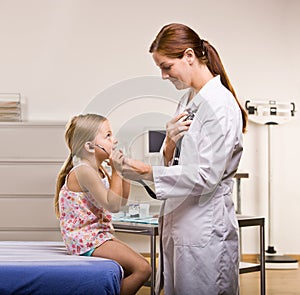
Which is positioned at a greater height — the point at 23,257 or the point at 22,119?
the point at 22,119

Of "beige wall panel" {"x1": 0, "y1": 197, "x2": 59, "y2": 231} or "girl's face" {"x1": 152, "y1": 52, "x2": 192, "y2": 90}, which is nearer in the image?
"girl's face" {"x1": 152, "y1": 52, "x2": 192, "y2": 90}

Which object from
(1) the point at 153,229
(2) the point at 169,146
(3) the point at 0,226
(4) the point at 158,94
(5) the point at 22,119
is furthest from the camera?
(5) the point at 22,119

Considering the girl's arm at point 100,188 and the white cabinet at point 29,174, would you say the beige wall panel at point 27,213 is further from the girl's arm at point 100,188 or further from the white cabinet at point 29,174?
the girl's arm at point 100,188

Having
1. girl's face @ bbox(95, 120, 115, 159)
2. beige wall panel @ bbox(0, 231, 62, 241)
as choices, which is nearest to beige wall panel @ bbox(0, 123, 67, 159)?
beige wall panel @ bbox(0, 231, 62, 241)

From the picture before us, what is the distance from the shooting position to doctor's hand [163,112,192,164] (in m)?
2.08

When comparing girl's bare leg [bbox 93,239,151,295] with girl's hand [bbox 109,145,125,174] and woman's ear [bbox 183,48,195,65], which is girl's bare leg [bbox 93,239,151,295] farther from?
woman's ear [bbox 183,48,195,65]

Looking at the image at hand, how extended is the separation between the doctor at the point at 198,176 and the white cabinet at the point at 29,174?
289cm

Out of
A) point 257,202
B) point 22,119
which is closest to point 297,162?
point 257,202

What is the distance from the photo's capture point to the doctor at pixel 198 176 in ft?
6.65

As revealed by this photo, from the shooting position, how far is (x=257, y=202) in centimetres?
540

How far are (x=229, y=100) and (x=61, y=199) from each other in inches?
28.3

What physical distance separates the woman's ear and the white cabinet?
2.91 m

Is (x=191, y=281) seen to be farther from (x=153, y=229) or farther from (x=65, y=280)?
(x=153, y=229)

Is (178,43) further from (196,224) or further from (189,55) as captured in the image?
(196,224)
